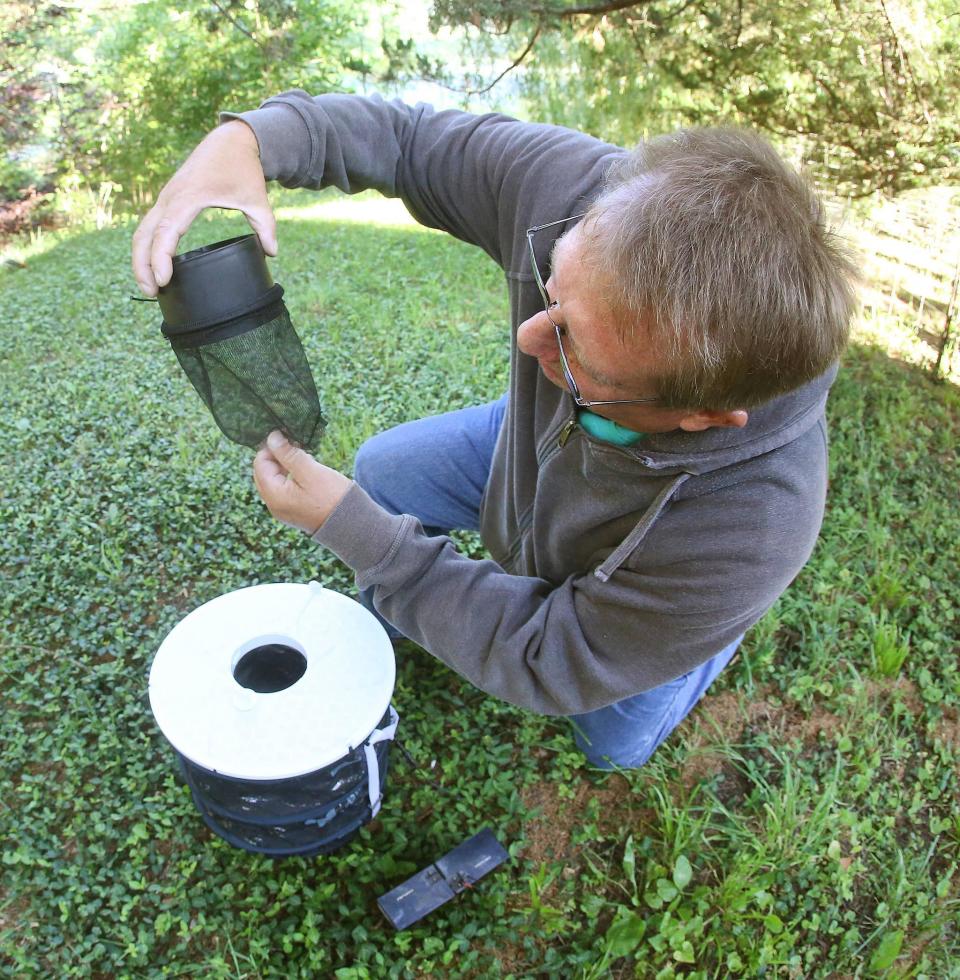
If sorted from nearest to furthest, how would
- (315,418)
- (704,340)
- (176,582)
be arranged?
(704,340), (315,418), (176,582)

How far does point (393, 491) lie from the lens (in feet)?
7.71

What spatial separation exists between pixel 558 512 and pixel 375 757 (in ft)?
2.49

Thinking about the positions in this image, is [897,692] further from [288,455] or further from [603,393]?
[288,455]

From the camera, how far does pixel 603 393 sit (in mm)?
1314

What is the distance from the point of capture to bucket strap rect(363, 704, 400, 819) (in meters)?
1.74

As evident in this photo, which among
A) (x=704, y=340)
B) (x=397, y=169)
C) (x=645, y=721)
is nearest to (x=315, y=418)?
(x=397, y=169)

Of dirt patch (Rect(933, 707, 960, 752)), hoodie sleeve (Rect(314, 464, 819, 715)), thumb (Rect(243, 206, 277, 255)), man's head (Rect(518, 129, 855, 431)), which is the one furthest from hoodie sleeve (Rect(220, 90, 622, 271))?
dirt patch (Rect(933, 707, 960, 752))

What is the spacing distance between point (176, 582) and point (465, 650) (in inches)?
61.6

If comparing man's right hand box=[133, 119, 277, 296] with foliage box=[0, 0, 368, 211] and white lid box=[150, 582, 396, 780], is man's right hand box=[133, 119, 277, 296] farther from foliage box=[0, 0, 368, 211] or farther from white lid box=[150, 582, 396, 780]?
foliage box=[0, 0, 368, 211]

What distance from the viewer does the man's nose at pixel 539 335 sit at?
1.33m

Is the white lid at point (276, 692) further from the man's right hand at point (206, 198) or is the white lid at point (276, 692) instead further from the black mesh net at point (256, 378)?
the man's right hand at point (206, 198)

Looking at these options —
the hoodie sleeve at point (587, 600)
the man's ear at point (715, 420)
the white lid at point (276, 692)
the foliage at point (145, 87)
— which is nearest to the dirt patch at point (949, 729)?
the hoodie sleeve at point (587, 600)

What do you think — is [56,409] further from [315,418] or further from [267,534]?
[315,418]

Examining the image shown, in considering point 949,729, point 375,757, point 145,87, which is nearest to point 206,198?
point 375,757
